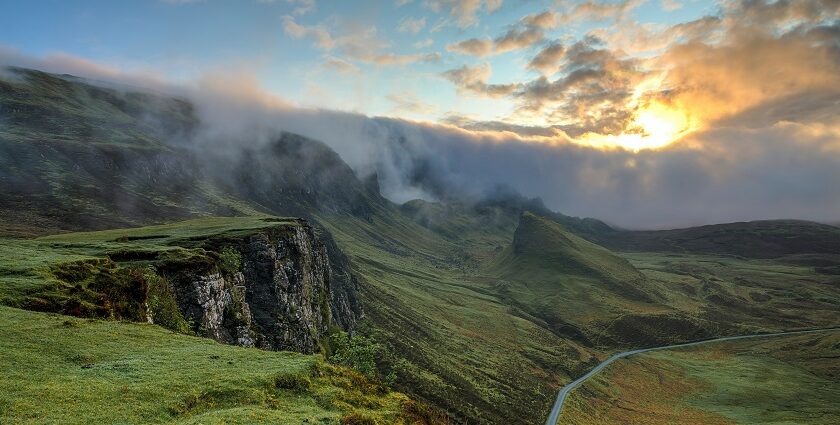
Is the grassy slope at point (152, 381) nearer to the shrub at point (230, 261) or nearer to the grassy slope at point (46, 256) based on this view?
the grassy slope at point (46, 256)

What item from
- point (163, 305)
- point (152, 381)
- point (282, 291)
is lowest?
point (282, 291)

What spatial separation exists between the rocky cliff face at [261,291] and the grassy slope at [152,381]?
20377 mm

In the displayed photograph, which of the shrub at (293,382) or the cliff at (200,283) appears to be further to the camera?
the cliff at (200,283)

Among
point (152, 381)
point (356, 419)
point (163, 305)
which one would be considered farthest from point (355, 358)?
point (152, 381)

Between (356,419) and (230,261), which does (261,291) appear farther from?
(356,419)

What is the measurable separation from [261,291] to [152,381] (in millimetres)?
64039

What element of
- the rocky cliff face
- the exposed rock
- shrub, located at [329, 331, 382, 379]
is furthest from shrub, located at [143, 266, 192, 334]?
shrub, located at [329, 331, 382, 379]

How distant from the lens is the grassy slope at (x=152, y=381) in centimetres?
2770

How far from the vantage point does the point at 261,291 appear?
95062mm

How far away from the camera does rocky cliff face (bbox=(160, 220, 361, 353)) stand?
65688mm

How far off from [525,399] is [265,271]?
132 m

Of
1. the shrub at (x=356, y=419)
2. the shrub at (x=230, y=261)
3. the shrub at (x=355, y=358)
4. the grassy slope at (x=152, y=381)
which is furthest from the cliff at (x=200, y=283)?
the shrub at (x=356, y=419)

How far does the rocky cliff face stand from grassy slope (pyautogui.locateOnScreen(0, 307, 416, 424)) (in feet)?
66.9

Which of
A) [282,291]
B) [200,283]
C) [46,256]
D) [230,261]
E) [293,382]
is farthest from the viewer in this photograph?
[282,291]
